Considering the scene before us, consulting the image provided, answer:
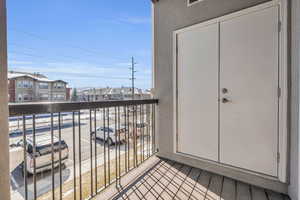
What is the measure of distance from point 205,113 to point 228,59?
2.37ft

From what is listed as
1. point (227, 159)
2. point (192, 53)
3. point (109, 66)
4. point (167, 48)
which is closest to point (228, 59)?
point (192, 53)

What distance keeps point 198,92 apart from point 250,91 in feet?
1.99

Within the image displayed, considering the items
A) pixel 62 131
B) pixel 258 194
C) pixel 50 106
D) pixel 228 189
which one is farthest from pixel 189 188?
pixel 62 131

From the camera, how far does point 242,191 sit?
5.53 ft

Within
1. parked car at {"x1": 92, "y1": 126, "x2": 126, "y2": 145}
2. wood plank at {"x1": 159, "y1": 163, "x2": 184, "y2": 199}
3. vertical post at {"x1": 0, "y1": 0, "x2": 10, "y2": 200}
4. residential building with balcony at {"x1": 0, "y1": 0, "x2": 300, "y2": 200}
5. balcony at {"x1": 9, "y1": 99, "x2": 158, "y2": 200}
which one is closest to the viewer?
vertical post at {"x1": 0, "y1": 0, "x2": 10, "y2": 200}

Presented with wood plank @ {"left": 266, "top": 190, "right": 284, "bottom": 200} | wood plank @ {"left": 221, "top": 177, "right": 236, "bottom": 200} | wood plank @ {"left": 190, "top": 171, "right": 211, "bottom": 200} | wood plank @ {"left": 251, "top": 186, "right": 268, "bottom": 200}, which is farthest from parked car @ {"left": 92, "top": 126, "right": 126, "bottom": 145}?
wood plank @ {"left": 266, "top": 190, "right": 284, "bottom": 200}

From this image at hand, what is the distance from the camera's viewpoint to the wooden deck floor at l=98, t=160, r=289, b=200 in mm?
1598

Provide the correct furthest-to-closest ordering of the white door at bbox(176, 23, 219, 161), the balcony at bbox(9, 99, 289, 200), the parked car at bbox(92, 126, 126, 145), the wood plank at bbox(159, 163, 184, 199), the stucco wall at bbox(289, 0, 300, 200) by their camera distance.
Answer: the white door at bbox(176, 23, 219, 161)
the parked car at bbox(92, 126, 126, 145)
the wood plank at bbox(159, 163, 184, 199)
the stucco wall at bbox(289, 0, 300, 200)
the balcony at bbox(9, 99, 289, 200)

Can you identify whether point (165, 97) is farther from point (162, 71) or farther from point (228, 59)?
point (228, 59)

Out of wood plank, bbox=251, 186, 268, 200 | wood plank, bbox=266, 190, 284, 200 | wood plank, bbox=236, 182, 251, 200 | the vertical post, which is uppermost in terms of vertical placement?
the vertical post

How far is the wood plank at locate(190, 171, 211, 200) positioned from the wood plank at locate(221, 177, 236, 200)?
0.58 feet

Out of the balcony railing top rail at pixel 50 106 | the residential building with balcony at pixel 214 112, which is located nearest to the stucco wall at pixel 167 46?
the residential building with balcony at pixel 214 112

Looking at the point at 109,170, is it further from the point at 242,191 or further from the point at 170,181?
the point at 242,191

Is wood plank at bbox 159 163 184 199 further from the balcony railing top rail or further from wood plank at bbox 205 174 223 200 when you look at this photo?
the balcony railing top rail
